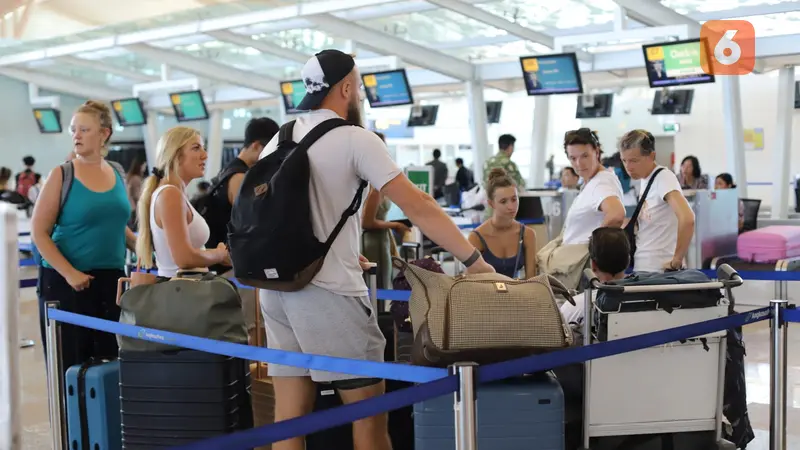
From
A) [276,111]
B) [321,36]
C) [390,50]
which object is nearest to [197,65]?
[321,36]

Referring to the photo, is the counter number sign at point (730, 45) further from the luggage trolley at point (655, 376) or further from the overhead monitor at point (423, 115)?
the luggage trolley at point (655, 376)

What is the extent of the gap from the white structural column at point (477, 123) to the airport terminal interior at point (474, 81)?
0.03 meters

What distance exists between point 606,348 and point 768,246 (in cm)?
722

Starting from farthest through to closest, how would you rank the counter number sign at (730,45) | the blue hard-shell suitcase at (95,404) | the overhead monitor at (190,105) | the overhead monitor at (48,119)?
1. the overhead monitor at (48,119)
2. the overhead monitor at (190,105)
3. the counter number sign at (730,45)
4. the blue hard-shell suitcase at (95,404)

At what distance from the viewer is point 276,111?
95.1 ft

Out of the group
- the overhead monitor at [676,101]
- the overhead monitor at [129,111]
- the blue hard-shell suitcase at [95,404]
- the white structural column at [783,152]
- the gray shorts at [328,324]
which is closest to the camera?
the gray shorts at [328,324]

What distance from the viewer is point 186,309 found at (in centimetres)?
353

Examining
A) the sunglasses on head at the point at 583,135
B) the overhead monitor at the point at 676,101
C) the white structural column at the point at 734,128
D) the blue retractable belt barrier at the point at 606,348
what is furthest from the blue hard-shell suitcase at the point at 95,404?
the overhead monitor at the point at 676,101

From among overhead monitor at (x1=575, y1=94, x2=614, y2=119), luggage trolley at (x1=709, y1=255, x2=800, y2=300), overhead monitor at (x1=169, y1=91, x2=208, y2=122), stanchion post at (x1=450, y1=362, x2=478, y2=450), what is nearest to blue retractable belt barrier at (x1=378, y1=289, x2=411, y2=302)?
stanchion post at (x1=450, y1=362, x2=478, y2=450)

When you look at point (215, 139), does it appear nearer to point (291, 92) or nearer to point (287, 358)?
point (291, 92)

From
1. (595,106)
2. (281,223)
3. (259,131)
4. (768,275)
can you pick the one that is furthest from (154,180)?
(595,106)

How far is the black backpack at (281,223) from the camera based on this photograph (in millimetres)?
2787

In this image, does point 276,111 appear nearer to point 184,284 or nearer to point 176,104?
point 176,104

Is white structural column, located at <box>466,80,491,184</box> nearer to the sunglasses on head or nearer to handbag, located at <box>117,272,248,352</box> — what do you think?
the sunglasses on head
